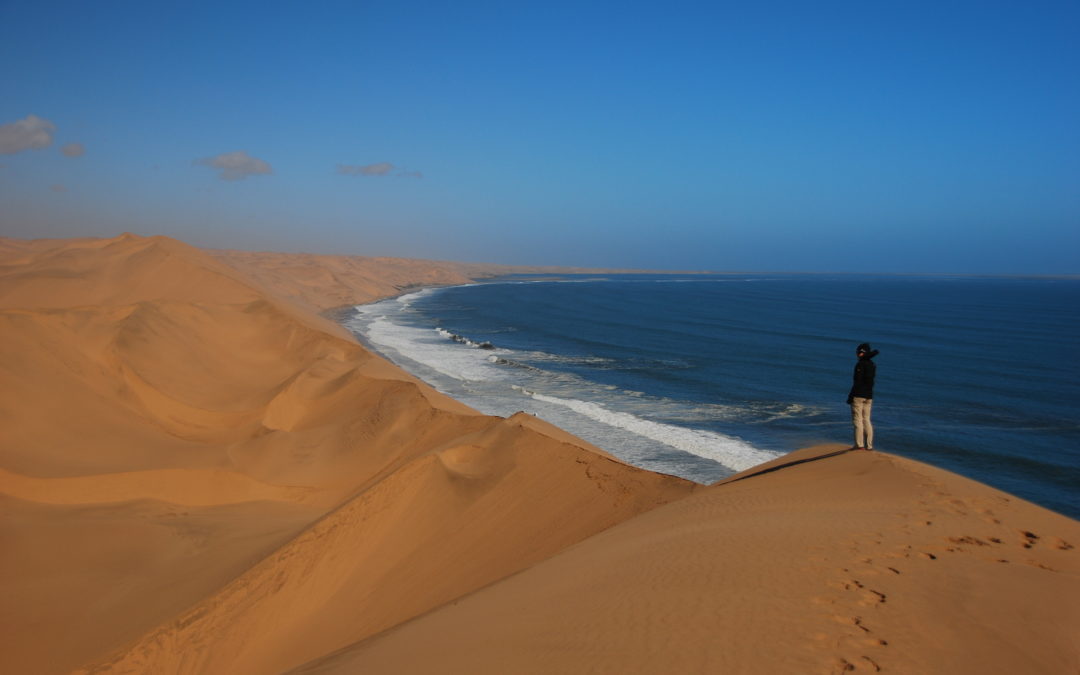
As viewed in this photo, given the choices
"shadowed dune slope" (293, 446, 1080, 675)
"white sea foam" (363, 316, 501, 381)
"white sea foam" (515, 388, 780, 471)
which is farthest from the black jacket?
"white sea foam" (363, 316, 501, 381)

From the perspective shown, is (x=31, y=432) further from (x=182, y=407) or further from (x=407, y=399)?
(x=407, y=399)

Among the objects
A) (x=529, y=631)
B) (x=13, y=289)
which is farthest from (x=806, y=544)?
(x=13, y=289)

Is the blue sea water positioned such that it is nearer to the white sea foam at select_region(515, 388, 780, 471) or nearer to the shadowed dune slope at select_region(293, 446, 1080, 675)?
the white sea foam at select_region(515, 388, 780, 471)

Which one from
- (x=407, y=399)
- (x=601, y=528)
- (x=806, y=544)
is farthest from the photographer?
(x=407, y=399)

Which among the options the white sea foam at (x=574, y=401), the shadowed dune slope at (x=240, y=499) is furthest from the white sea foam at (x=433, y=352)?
the shadowed dune slope at (x=240, y=499)

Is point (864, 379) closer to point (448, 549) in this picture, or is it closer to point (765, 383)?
point (448, 549)

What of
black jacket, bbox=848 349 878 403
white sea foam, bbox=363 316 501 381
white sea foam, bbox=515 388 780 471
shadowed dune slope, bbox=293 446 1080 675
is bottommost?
white sea foam, bbox=515 388 780 471
